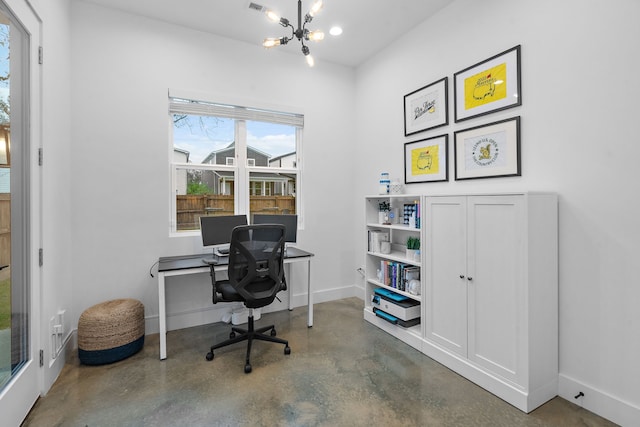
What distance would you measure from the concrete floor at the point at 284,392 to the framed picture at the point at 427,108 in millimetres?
2213

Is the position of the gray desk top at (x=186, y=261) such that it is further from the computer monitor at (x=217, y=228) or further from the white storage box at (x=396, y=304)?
the white storage box at (x=396, y=304)

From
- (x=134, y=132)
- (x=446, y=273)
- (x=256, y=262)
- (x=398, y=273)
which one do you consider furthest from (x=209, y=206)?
(x=446, y=273)

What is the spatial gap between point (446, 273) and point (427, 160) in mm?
1219

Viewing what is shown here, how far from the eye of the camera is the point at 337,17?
3023 millimetres

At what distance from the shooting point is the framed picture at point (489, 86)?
2270 millimetres

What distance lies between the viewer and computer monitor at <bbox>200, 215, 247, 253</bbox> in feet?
9.62

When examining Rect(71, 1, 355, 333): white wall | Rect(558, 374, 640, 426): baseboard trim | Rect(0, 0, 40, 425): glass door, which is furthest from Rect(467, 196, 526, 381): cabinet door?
Rect(0, 0, 40, 425): glass door

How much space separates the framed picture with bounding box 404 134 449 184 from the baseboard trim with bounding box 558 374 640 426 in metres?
1.79

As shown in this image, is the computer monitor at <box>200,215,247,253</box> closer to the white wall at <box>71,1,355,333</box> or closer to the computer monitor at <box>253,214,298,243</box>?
the computer monitor at <box>253,214,298,243</box>

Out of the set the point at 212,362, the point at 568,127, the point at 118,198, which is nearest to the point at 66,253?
the point at 118,198

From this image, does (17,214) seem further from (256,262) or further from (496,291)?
(496,291)

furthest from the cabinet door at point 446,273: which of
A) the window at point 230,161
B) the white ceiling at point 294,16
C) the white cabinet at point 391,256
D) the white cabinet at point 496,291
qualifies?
the white ceiling at point 294,16

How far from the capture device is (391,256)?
310cm

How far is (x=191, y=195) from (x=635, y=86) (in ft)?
12.0
